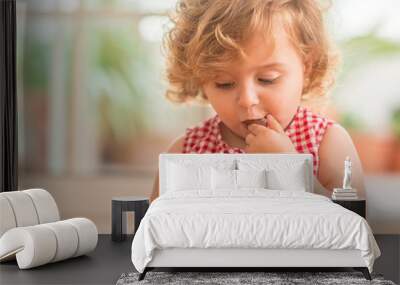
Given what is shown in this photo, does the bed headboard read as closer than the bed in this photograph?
No

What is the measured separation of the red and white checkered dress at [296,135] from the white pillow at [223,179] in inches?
30.7

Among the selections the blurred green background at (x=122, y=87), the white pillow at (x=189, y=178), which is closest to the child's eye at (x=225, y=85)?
the blurred green background at (x=122, y=87)

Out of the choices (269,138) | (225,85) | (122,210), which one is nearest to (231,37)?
(225,85)

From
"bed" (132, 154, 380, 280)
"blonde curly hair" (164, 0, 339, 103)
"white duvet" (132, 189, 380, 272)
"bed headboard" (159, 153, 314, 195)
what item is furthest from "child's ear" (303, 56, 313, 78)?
"white duvet" (132, 189, 380, 272)

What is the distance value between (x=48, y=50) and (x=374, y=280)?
4226 mm

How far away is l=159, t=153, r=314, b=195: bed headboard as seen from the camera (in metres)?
6.66

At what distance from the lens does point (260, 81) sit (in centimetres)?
696

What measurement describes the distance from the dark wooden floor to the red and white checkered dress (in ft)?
4.39

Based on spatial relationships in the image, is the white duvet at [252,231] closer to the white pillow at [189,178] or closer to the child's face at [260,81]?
the white pillow at [189,178]

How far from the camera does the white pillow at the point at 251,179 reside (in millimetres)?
6215

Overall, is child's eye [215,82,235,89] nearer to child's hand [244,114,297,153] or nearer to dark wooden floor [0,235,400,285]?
child's hand [244,114,297,153]

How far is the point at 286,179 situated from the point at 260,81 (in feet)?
3.81

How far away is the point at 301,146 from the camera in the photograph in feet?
23.1

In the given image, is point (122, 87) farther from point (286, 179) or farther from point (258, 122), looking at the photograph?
Result: point (286, 179)
